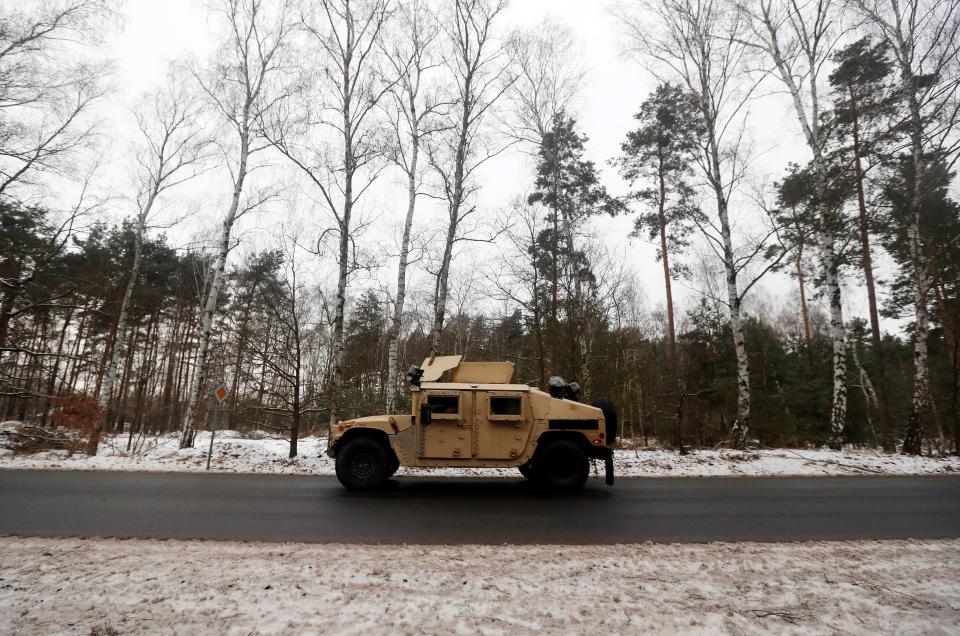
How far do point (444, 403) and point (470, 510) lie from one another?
195 cm

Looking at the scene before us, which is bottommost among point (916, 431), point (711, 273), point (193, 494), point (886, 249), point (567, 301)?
point (193, 494)

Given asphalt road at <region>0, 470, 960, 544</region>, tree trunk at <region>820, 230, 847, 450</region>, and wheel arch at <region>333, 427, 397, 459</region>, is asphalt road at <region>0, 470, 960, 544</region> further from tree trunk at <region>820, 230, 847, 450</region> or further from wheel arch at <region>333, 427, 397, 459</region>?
tree trunk at <region>820, 230, 847, 450</region>

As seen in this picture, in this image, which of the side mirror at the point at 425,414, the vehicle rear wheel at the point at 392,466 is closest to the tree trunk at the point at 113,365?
the vehicle rear wheel at the point at 392,466

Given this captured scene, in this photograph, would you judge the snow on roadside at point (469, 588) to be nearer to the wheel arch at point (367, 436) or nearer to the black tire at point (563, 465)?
the black tire at point (563, 465)

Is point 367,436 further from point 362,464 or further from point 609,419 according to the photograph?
point 609,419

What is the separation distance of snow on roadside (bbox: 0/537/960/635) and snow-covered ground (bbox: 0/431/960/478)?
18.6ft

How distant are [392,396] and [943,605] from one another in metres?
13.0

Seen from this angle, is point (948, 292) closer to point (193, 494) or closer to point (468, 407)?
point (468, 407)

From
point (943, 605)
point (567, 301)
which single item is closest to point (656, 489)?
point (943, 605)

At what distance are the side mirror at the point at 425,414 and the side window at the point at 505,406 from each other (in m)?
1.08

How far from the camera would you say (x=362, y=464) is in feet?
25.5

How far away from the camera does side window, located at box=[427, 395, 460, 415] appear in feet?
25.1

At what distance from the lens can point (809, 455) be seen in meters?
12.2

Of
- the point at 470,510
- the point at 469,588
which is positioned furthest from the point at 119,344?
the point at 469,588
